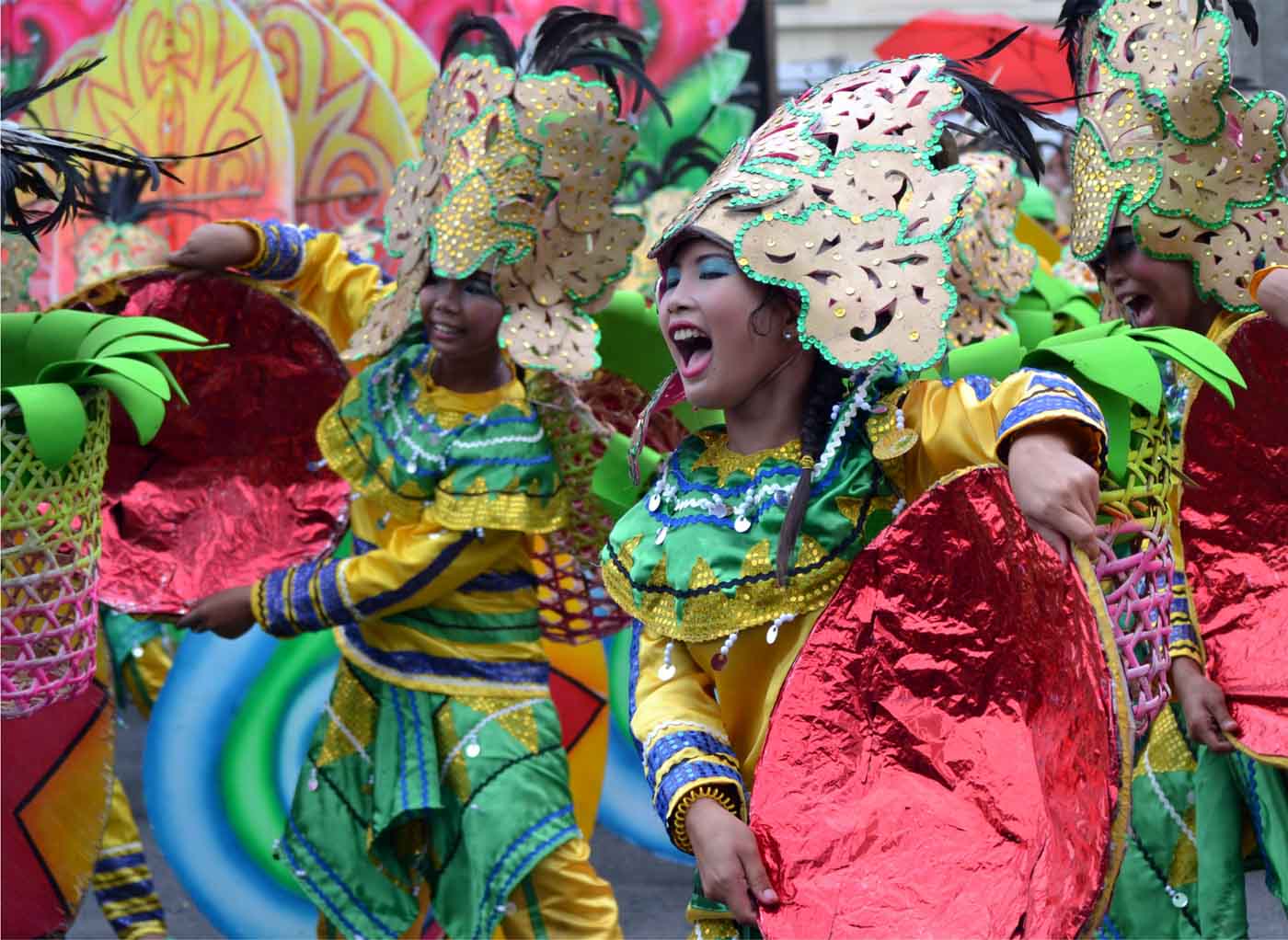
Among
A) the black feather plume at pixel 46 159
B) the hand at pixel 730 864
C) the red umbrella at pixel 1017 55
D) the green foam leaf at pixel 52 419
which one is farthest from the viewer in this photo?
the red umbrella at pixel 1017 55

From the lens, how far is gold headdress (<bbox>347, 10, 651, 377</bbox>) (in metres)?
3.65

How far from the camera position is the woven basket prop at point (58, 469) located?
2.87 metres

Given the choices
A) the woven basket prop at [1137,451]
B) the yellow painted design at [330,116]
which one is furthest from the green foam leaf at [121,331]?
the yellow painted design at [330,116]

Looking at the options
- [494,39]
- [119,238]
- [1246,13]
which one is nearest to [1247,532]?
[1246,13]

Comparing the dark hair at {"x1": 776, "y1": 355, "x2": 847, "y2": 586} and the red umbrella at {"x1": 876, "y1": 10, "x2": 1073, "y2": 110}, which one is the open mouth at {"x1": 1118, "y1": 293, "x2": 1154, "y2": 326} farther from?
the red umbrella at {"x1": 876, "y1": 10, "x2": 1073, "y2": 110}

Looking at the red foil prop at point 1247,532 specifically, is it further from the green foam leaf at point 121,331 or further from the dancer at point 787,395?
the green foam leaf at point 121,331

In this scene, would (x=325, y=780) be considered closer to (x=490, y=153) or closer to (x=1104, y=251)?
(x=490, y=153)

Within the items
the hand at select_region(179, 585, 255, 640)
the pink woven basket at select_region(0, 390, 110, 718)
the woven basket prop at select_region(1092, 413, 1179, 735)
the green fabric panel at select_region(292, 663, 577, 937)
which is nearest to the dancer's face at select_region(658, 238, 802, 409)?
the woven basket prop at select_region(1092, 413, 1179, 735)

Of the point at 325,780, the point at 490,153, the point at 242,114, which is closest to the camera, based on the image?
the point at 490,153

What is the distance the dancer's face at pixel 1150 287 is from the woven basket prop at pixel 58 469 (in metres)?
1.65

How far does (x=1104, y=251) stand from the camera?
11.4 ft

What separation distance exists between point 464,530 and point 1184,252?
1459 millimetres

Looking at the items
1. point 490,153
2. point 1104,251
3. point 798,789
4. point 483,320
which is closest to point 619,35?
point 490,153

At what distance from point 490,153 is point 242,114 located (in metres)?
3.87
